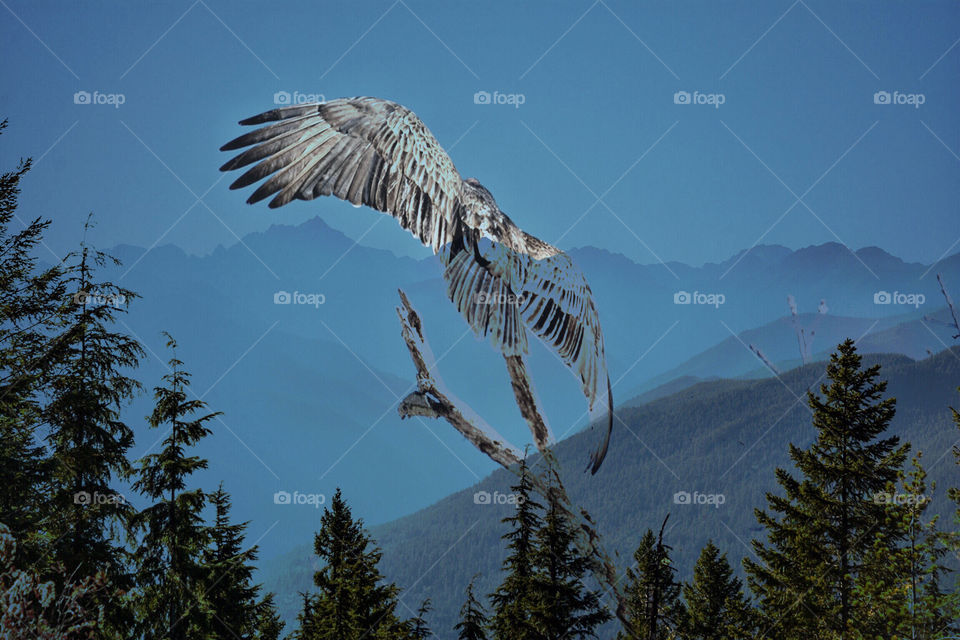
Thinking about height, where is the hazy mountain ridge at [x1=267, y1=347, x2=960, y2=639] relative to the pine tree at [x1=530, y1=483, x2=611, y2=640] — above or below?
above

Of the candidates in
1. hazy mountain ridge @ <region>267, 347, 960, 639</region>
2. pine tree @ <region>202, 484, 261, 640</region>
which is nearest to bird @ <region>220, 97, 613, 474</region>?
pine tree @ <region>202, 484, 261, 640</region>

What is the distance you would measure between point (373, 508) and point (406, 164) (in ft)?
369

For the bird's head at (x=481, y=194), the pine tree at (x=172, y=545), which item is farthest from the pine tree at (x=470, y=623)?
the bird's head at (x=481, y=194)

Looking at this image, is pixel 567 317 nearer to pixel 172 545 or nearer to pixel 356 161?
pixel 356 161

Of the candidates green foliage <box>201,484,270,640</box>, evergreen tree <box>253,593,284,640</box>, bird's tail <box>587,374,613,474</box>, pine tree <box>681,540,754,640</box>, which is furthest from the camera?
bird's tail <box>587,374,613,474</box>

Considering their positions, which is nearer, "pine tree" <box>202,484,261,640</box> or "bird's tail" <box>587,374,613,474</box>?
"pine tree" <box>202,484,261,640</box>

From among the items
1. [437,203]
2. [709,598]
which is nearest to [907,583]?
[709,598]

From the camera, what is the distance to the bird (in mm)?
10094

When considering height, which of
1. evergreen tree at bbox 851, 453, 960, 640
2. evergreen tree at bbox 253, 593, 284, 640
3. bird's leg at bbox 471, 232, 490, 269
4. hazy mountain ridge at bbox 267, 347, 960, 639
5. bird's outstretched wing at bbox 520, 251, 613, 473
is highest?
hazy mountain ridge at bbox 267, 347, 960, 639

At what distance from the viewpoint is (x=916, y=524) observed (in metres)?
6.25

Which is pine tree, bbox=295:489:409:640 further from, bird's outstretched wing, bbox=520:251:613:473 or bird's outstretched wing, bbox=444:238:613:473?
bird's outstretched wing, bbox=520:251:613:473

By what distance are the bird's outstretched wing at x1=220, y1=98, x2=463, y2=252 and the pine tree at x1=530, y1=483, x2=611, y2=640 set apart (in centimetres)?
408

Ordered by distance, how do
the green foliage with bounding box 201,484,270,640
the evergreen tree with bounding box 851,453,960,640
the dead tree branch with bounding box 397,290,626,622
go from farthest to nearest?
the dead tree branch with bounding box 397,290,626,622 < the green foliage with bounding box 201,484,270,640 < the evergreen tree with bounding box 851,453,960,640

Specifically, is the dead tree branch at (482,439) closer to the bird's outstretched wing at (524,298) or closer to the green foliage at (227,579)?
the bird's outstretched wing at (524,298)
